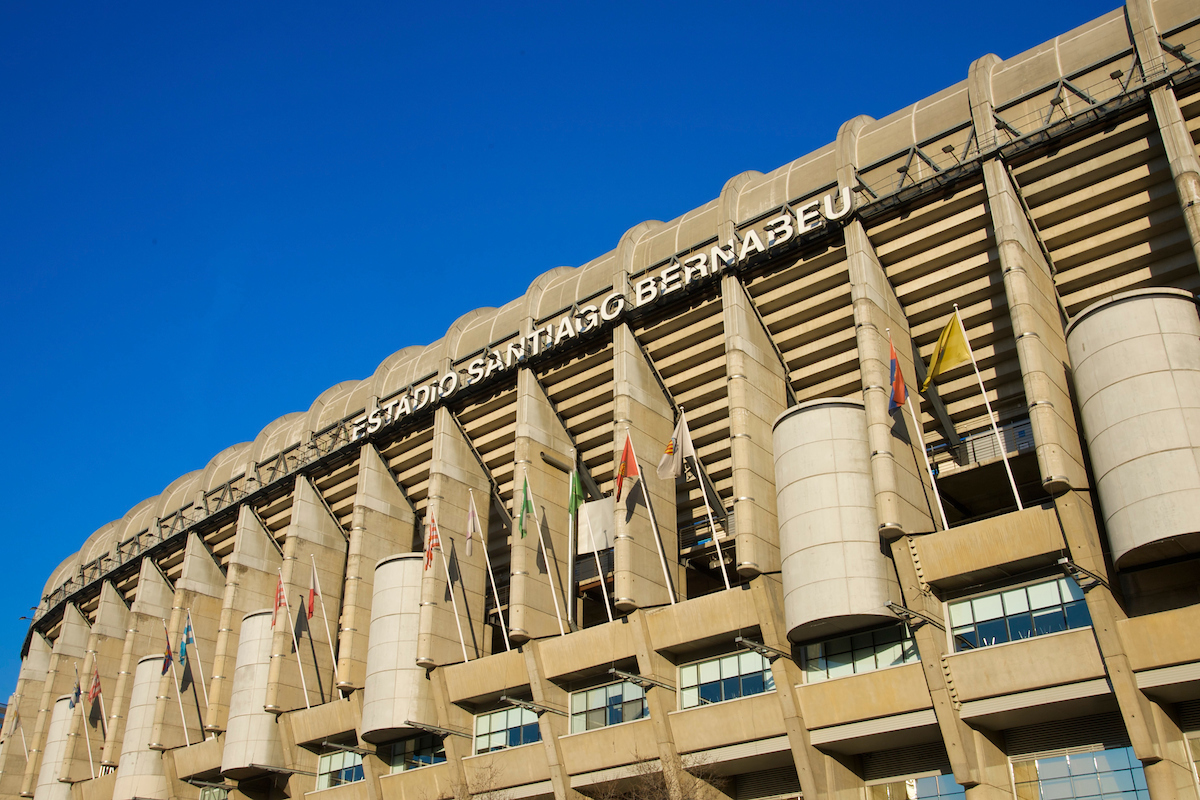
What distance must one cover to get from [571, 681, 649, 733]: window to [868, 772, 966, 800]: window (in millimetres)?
9892

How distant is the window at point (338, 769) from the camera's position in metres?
53.3

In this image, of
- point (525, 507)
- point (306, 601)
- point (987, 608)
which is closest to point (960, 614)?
point (987, 608)

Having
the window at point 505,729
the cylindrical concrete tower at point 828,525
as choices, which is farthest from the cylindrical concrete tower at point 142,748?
the cylindrical concrete tower at point 828,525

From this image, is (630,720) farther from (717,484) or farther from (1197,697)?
(1197,697)

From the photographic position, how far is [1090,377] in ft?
110

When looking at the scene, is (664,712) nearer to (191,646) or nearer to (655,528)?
(655,528)

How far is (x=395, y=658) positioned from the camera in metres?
49.0

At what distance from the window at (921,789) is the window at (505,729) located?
15039mm

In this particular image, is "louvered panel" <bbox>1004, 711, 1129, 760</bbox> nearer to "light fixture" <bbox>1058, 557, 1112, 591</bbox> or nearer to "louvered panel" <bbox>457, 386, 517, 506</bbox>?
"light fixture" <bbox>1058, 557, 1112, 591</bbox>

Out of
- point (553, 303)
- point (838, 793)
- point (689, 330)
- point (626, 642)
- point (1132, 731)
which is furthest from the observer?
point (553, 303)

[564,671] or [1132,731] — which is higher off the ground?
[564,671]

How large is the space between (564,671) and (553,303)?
59.7ft

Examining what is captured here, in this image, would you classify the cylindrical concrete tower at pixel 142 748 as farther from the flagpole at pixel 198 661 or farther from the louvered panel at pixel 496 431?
the louvered panel at pixel 496 431

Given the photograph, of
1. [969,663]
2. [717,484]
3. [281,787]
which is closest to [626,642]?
[717,484]
